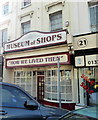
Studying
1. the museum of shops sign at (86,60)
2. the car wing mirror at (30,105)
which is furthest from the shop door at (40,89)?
the car wing mirror at (30,105)

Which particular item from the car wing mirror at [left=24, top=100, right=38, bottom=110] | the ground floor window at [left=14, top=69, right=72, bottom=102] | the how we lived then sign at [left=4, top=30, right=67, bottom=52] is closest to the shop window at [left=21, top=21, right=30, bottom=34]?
the how we lived then sign at [left=4, top=30, right=67, bottom=52]

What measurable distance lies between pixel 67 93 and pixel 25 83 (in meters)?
3.85

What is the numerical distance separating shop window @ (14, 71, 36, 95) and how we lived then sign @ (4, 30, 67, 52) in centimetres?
201

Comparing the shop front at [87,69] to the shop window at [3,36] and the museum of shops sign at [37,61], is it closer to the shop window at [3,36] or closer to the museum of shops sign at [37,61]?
the museum of shops sign at [37,61]

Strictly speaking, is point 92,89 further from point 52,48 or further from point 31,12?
point 31,12

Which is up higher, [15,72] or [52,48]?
[52,48]

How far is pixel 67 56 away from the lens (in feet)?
26.4

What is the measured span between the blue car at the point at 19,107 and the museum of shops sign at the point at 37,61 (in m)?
4.73

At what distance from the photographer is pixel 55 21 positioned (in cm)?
1027

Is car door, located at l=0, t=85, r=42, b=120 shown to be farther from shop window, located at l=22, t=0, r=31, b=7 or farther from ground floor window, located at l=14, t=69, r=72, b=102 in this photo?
shop window, located at l=22, t=0, r=31, b=7

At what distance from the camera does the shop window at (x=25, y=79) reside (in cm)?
1079

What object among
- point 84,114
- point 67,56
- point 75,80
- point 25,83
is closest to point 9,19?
point 25,83

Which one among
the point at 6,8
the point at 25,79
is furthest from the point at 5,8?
the point at 25,79

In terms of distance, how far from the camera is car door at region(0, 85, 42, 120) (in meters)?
3.10
